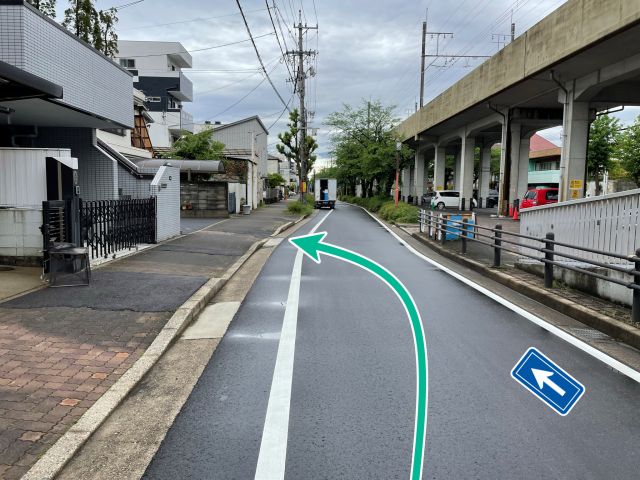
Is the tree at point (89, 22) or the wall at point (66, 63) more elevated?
the tree at point (89, 22)

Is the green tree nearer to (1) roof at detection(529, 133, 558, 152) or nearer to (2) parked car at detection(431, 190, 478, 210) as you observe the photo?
(2) parked car at detection(431, 190, 478, 210)

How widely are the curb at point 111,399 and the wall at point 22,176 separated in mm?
4202

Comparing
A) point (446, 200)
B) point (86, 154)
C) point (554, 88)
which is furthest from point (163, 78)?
point (86, 154)

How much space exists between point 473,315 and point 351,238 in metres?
12.1

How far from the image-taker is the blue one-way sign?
461 centimetres

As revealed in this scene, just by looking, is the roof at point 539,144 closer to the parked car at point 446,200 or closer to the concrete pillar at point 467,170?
the parked car at point 446,200

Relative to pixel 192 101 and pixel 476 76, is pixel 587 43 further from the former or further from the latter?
pixel 192 101

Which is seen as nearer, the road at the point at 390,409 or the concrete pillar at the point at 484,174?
the road at the point at 390,409

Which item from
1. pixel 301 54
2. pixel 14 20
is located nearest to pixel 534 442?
pixel 14 20

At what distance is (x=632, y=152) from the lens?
34125 millimetres

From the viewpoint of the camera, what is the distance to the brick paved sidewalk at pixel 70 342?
387 cm

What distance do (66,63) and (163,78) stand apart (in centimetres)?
4056
